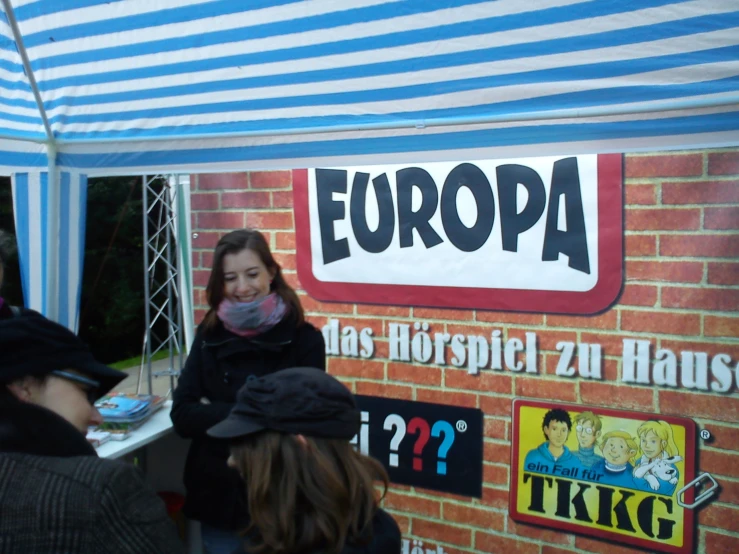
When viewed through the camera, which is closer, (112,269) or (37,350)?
(37,350)

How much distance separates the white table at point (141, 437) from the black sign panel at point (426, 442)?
3.30 feet

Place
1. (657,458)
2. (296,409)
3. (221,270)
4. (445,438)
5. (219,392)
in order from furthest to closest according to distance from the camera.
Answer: (445,438)
(657,458)
(221,270)
(219,392)
(296,409)

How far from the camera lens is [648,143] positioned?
1.67 meters

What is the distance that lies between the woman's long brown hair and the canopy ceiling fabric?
3.42 feet

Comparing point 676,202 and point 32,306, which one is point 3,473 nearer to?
point 32,306

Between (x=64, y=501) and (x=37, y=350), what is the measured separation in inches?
11.1

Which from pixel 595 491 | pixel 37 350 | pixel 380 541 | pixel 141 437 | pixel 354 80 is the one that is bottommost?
pixel 595 491

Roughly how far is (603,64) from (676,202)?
107 centimetres

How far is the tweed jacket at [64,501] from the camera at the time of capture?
3.01 ft

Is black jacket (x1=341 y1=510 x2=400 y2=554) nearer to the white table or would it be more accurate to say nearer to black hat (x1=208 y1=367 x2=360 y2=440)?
black hat (x1=208 y1=367 x2=360 y2=440)

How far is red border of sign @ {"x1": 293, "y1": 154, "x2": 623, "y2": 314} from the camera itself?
8.36 ft

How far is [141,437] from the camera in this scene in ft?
7.35

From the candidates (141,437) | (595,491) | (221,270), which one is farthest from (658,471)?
(141,437)

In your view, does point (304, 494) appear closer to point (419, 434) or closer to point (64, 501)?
point (64, 501)
